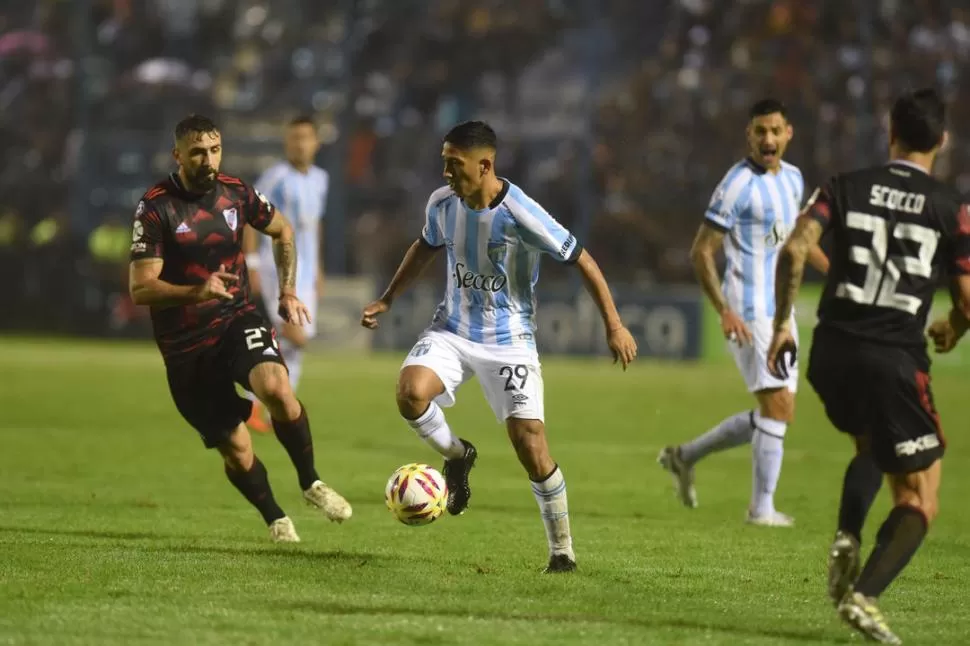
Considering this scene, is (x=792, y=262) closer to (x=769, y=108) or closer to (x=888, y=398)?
(x=888, y=398)

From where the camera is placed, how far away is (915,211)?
5.58m

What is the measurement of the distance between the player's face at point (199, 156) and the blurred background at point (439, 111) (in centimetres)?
1517

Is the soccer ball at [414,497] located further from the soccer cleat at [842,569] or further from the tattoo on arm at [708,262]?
the tattoo on arm at [708,262]

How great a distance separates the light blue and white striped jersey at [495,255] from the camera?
23.2ft

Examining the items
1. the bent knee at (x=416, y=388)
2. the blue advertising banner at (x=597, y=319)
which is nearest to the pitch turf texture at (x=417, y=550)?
the bent knee at (x=416, y=388)

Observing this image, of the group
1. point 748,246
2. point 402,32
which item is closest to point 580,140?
point 402,32

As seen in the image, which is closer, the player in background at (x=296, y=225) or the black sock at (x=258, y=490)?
the black sock at (x=258, y=490)

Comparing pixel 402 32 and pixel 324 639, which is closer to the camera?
pixel 324 639

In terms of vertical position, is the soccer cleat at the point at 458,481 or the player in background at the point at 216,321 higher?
the player in background at the point at 216,321

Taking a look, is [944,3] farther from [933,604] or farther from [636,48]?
[933,604]

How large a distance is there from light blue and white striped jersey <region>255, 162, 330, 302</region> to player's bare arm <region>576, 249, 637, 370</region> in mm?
7059

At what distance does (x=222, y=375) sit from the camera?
781 cm

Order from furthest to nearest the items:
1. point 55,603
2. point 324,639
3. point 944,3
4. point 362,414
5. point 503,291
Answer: point 944,3 → point 362,414 → point 503,291 → point 55,603 → point 324,639

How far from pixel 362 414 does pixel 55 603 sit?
10.2 m
